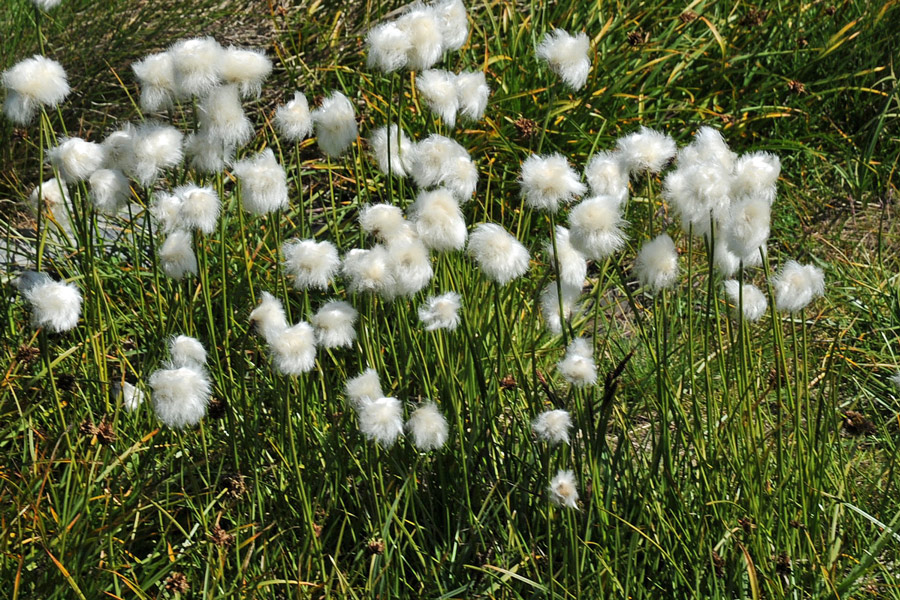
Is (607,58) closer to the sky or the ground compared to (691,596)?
closer to the sky

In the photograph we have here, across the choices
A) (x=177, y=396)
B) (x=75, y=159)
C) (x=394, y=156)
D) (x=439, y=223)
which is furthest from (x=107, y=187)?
(x=439, y=223)

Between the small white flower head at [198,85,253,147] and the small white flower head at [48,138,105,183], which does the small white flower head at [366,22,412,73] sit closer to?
the small white flower head at [198,85,253,147]

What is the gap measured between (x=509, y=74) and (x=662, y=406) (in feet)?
7.75

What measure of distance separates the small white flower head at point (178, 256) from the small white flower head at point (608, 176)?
879mm

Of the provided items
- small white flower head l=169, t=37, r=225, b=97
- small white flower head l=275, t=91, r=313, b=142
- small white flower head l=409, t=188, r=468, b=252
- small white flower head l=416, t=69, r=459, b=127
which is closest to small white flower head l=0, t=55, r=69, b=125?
small white flower head l=169, t=37, r=225, b=97

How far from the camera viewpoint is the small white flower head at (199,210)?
2.01 m

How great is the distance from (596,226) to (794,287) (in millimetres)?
471

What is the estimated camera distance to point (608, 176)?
2.06 meters

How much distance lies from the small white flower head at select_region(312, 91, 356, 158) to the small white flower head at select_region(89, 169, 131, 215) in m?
0.45

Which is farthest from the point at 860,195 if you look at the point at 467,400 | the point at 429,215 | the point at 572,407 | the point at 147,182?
the point at 147,182

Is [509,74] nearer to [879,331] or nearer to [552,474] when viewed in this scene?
[879,331]

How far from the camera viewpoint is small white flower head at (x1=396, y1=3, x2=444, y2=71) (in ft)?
6.84

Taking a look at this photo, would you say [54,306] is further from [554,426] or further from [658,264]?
[658,264]

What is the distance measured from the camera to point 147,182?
2137 millimetres
